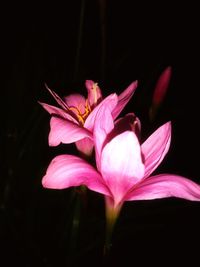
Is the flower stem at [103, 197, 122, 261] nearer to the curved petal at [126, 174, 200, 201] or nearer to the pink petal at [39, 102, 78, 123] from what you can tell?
the curved petal at [126, 174, 200, 201]

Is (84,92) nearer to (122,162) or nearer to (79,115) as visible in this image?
(79,115)

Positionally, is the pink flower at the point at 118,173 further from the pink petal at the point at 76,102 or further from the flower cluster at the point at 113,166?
the pink petal at the point at 76,102

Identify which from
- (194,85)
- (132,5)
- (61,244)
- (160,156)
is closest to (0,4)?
(132,5)

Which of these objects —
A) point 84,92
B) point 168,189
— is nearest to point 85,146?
point 168,189

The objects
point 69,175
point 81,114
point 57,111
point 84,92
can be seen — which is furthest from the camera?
point 84,92

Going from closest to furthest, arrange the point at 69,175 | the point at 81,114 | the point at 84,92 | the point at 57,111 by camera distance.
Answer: the point at 69,175 < the point at 57,111 < the point at 81,114 < the point at 84,92

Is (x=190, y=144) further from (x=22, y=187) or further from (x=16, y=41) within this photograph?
(x=16, y=41)

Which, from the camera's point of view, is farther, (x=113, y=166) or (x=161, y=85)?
(x=161, y=85)

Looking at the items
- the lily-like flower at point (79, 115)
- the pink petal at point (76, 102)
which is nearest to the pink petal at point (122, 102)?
the lily-like flower at point (79, 115)
